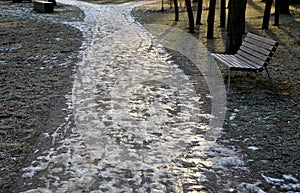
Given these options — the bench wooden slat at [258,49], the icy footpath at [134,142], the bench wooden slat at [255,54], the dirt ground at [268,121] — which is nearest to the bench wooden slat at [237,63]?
the bench wooden slat at [255,54]

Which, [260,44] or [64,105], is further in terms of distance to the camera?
[260,44]

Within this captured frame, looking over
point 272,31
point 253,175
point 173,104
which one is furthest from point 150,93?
point 272,31

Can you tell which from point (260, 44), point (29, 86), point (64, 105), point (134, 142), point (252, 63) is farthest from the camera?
point (29, 86)

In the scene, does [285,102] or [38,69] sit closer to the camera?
[285,102]

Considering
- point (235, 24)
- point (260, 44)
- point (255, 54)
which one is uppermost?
point (235, 24)

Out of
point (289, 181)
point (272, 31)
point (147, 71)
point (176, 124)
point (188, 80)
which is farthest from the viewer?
point (272, 31)

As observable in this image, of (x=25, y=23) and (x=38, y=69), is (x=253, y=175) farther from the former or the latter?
(x=25, y=23)

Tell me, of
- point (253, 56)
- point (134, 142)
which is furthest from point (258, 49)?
point (134, 142)

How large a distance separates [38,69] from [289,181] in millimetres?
6039

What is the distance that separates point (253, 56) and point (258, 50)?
161mm

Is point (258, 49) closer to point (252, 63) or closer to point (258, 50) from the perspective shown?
point (258, 50)

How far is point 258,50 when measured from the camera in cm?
670

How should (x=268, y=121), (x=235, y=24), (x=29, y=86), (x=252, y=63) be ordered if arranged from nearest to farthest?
(x=268, y=121) → (x=252, y=63) → (x=29, y=86) → (x=235, y=24)

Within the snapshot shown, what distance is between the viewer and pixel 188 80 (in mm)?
7328
